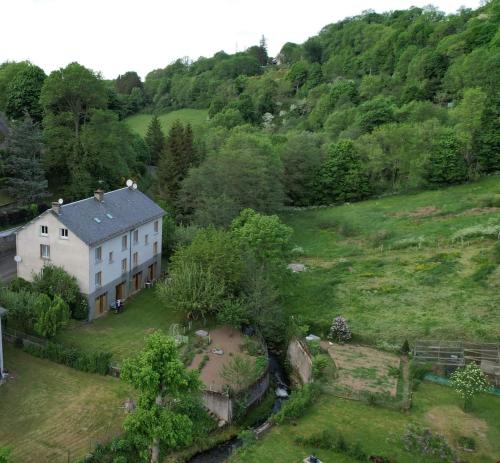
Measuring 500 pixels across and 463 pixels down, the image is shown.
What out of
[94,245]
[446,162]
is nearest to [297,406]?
[94,245]

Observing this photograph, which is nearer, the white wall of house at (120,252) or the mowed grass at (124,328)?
the mowed grass at (124,328)

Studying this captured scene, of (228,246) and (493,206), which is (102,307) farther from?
(493,206)

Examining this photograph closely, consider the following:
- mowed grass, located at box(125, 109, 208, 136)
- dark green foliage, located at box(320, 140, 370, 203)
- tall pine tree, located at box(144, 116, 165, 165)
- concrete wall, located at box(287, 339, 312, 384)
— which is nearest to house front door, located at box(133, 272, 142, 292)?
concrete wall, located at box(287, 339, 312, 384)

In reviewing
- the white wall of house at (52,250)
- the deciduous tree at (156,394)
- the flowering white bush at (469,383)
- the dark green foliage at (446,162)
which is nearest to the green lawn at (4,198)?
the white wall of house at (52,250)

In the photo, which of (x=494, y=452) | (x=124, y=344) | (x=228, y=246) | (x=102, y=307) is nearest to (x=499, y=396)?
(x=494, y=452)

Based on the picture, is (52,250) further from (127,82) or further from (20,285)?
(127,82)

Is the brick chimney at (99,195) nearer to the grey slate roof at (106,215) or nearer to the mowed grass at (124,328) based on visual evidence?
the grey slate roof at (106,215)

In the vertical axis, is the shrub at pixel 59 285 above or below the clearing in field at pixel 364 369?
above
